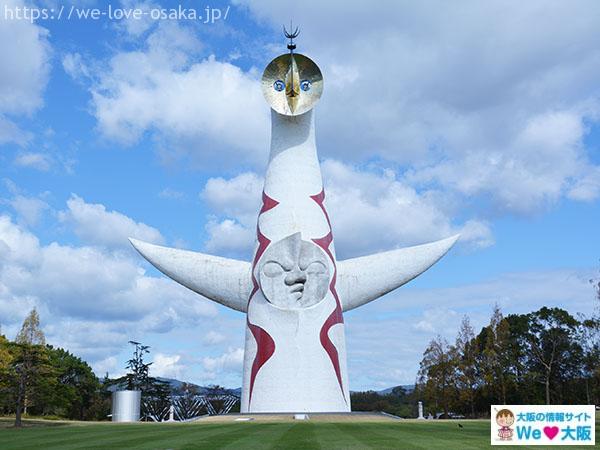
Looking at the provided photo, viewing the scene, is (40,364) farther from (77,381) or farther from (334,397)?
(77,381)

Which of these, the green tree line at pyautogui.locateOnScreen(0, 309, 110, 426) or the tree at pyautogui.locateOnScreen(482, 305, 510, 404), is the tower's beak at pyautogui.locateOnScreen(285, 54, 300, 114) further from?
the tree at pyautogui.locateOnScreen(482, 305, 510, 404)

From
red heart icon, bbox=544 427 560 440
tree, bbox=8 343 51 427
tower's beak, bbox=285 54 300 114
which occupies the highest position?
tower's beak, bbox=285 54 300 114

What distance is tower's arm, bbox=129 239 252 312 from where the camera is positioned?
28250mm

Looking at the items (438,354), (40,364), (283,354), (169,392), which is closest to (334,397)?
(283,354)

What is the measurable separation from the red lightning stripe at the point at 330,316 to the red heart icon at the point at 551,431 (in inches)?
648

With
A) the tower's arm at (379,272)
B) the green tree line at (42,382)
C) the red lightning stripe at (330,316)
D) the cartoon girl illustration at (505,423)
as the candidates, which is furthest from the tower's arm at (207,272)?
the cartoon girl illustration at (505,423)

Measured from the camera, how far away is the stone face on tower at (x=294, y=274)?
2578cm

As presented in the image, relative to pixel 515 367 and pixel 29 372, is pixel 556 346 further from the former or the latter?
A: pixel 29 372

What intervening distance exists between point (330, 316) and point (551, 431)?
55.6ft

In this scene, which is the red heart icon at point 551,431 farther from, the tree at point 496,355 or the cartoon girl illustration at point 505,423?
the tree at point 496,355

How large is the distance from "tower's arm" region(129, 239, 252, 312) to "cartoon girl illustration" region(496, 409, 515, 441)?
18.7m

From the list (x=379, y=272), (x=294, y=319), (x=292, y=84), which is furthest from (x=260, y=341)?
(x=292, y=84)
